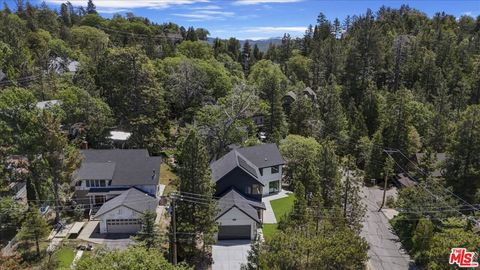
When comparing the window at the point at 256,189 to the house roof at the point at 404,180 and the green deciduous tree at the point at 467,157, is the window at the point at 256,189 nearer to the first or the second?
the house roof at the point at 404,180

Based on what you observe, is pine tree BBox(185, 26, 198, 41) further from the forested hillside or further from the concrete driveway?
the concrete driveway

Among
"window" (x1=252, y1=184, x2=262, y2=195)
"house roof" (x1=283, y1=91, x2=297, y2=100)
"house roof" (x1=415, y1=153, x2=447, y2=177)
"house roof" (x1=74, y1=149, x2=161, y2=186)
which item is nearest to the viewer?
"house roof" (x1=74, y1=149, x2=161, y2=186)

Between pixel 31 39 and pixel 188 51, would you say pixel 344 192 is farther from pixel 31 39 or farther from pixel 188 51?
pixel 31 39

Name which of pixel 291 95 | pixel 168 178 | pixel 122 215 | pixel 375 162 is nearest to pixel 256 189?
pixel 168 178

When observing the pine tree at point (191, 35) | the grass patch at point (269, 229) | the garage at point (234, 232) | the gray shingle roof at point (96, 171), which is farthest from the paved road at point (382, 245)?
the pine tree at point (191, 35)

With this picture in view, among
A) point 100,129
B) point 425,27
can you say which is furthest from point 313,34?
point 100,129

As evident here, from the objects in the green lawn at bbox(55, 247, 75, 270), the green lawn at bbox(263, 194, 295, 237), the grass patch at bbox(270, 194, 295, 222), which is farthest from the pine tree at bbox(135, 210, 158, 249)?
the grass patch at bbox(270, 194, 295, 222)

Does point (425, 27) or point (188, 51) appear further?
point (425, 27)
